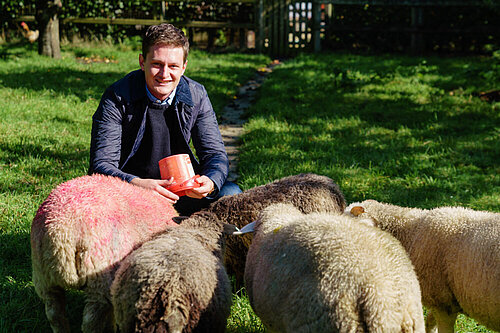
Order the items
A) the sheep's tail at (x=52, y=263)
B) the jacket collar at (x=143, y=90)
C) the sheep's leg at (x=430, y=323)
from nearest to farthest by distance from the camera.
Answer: the sheep's tail at (x=52, y=263) < the sheep's leg at (x=430, y=323) < the jacket collar at (x=143, y=90)

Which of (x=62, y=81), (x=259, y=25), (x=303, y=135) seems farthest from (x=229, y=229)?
(x=259, y=25)

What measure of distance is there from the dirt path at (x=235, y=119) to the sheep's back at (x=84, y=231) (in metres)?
2.36

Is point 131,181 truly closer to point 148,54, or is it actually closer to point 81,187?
point 81,187

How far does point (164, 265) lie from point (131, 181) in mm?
1116

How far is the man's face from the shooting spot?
3.18 m

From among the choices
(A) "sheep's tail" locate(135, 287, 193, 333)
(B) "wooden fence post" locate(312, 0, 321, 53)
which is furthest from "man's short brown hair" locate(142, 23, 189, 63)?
(B) "wooden fence post" locate(312, 0, 321, 53)

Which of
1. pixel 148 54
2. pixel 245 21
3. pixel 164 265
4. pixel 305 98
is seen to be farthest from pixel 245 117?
pixel 245 21

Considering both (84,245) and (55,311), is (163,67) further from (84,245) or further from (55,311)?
(55,311)

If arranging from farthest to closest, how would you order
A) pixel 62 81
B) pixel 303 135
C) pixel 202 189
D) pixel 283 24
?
1. pixel 283 24
2. pixel 62 81
3. pixel 303 135
4. pixel 202 189

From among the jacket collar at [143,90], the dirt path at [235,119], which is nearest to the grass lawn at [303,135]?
the dirt path at [235,119]

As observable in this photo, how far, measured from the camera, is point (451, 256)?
2762mm

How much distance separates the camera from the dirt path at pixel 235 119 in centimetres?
560

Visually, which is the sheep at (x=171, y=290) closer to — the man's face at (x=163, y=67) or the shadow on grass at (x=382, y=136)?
the man's face at (x=163, y=67)

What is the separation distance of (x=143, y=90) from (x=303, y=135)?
324 cm
